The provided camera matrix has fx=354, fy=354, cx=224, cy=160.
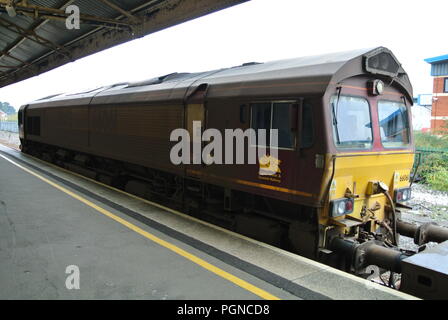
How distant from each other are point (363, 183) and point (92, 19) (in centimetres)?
849

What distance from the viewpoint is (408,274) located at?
13.7 feet

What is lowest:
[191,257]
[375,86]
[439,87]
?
[191,257]

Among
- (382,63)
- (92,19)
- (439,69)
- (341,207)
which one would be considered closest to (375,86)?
(382,63)

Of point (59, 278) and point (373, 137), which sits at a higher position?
point (373, 137)

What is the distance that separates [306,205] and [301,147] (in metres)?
0.83

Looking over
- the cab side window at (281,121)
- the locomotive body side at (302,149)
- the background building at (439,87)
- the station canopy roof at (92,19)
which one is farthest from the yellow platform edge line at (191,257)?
the background building at (439,87)

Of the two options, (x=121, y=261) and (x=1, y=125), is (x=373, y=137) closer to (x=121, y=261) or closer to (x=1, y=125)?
(x=121, y=261)

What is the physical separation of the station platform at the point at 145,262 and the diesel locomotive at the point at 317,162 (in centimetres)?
56

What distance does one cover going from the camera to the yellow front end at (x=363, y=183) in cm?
488

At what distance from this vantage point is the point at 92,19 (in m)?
9.88

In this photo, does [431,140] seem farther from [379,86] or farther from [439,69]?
[439,69]

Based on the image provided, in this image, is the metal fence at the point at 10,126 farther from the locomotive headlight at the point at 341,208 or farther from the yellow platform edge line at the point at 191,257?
the locomotive headlight at the point at 341,208

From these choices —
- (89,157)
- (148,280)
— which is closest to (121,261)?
(148,280)
